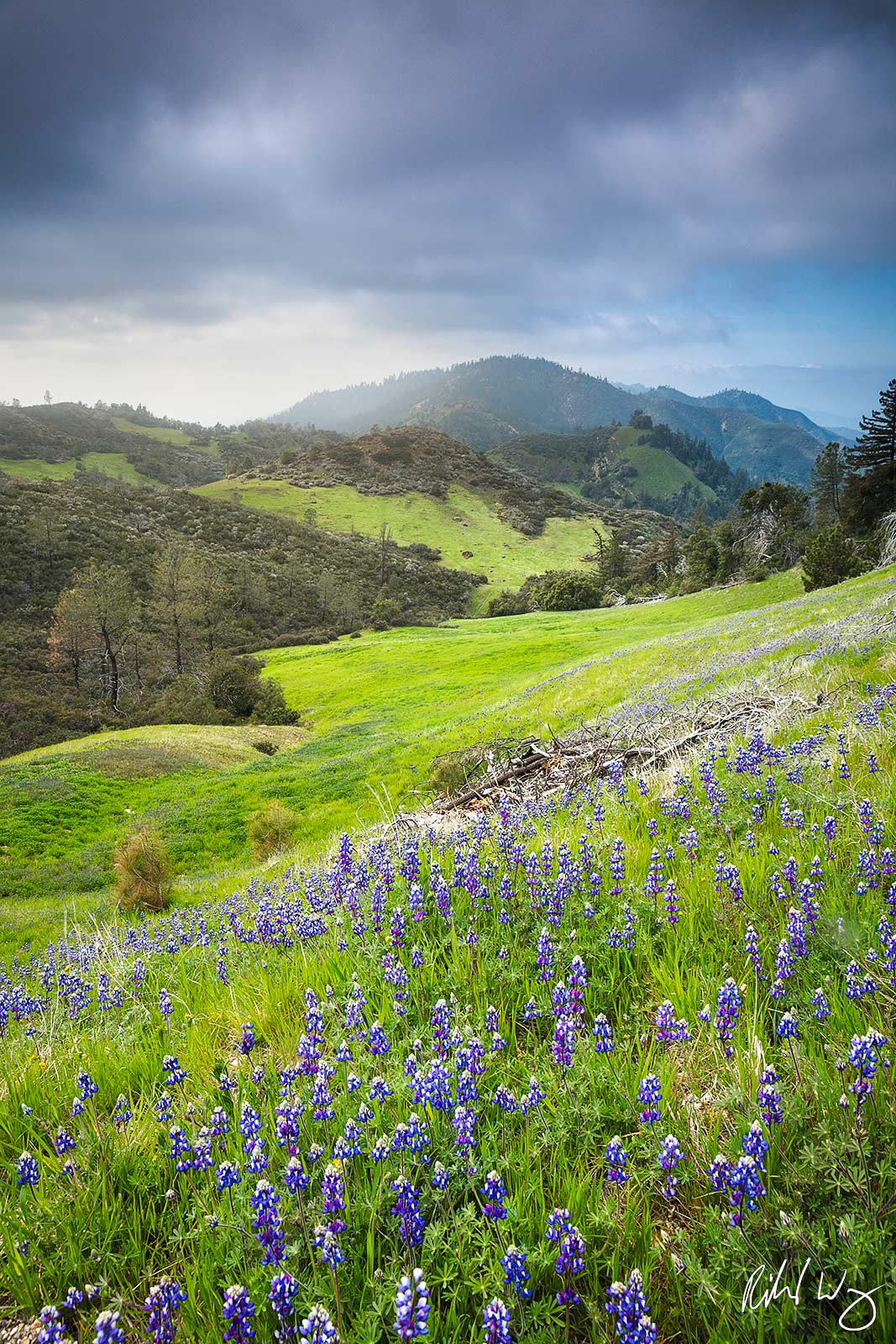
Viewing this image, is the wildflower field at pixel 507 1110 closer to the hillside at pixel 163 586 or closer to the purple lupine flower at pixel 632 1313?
the purple lupine flower at pixel 632 1313

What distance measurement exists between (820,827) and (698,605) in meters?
53.4

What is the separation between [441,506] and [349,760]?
149820mm

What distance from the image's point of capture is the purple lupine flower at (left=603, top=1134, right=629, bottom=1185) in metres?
2.06

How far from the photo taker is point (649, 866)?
3.99 metres

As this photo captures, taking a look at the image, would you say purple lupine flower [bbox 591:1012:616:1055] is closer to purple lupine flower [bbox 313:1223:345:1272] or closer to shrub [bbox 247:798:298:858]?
purple lupine flower [bbox 313:1223:345:1272]

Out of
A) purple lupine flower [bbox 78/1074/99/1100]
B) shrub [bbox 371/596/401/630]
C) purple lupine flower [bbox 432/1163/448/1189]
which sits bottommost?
purple lupine flower [bbox 78/1074/99/1100]

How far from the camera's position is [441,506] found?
170125 millimetres

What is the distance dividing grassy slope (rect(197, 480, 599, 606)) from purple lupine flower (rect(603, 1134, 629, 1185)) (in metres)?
127

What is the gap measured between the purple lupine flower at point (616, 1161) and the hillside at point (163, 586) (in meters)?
57.8

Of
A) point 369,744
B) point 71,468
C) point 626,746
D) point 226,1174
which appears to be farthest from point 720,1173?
point 71,468

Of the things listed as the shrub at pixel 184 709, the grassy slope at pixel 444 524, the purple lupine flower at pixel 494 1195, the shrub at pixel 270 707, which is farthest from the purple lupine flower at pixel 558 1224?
the grassy slope at pixel 444 524

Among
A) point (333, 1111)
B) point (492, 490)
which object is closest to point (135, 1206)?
point (333, 1111)

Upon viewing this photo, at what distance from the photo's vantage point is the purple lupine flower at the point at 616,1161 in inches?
81.3
